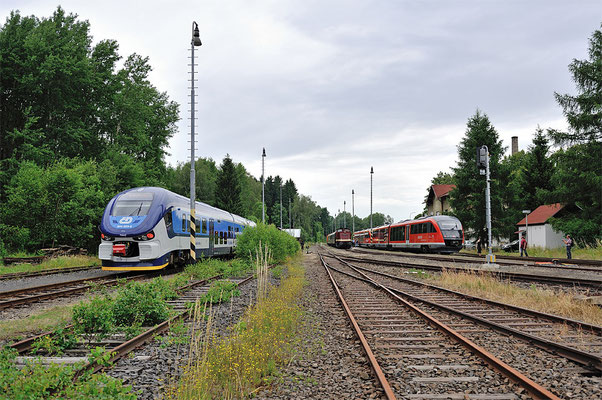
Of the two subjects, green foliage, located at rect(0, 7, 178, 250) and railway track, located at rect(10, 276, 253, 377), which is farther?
green foliage, located at rect(0, 7, 178, 250)

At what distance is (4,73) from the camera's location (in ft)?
106

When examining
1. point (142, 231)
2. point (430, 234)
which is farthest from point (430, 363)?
point (430, 234)

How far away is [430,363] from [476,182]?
37.4 m

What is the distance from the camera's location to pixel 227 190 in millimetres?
67062

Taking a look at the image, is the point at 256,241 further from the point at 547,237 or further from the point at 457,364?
the point at 547,237

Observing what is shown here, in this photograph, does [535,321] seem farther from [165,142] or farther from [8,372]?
[165,142]

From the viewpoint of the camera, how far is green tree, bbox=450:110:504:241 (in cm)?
3962

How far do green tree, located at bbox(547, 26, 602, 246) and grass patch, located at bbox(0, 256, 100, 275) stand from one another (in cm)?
3027

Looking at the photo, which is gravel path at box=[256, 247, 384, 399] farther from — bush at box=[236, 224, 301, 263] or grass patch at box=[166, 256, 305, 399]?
bush at box=[236, 224, 301, 263]

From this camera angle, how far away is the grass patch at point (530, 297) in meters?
8.75

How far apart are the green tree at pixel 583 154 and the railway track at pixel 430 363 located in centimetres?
2650

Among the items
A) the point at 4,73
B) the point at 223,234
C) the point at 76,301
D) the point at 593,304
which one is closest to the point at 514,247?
the point at 223,234

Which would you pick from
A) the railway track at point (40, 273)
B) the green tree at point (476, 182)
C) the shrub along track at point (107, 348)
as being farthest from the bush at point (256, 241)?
the green tree at point (476, 182)

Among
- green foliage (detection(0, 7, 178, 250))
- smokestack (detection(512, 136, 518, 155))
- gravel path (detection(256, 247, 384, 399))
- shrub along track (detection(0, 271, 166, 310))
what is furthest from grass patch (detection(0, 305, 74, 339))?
smokestack (detection(512, 136, 518, 155))
